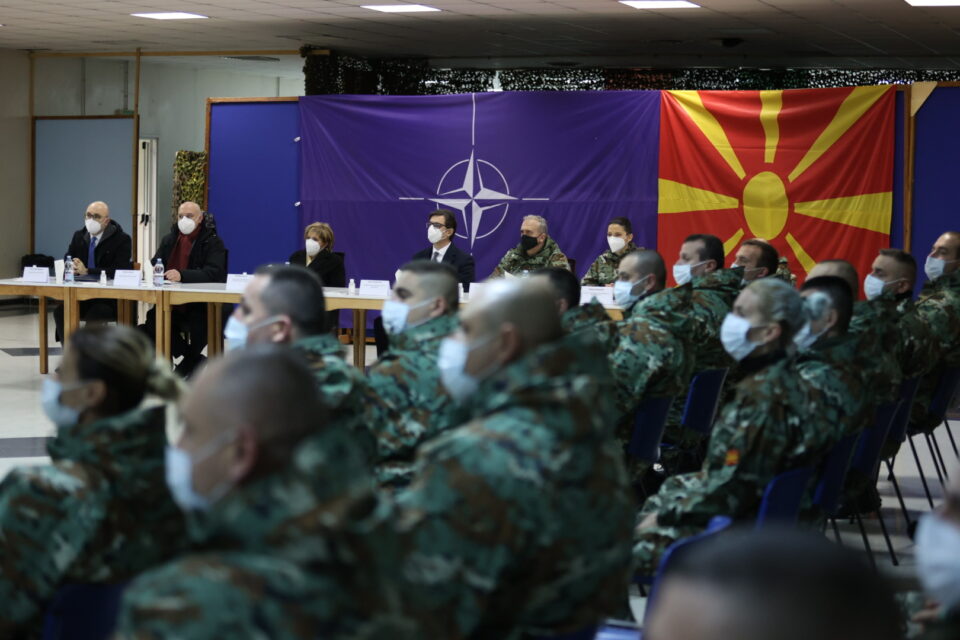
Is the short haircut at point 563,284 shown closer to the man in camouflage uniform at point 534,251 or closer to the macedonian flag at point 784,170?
the man in camouflage uniform at point 534,251

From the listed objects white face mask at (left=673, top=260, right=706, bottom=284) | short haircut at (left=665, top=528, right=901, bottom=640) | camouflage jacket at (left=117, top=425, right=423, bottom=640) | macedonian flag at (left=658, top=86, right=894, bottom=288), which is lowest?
camouflage jacket at (left=117, top=425, right=423, bottom=640)

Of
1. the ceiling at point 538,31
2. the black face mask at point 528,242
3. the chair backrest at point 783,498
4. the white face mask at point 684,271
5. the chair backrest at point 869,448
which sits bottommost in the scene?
the chair backrest at point 869,448

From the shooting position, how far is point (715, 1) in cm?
949

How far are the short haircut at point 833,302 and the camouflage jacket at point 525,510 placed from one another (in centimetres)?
220

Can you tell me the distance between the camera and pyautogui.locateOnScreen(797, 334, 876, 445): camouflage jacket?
3535 millimetres

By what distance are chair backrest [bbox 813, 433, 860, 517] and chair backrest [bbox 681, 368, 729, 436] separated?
1.48m

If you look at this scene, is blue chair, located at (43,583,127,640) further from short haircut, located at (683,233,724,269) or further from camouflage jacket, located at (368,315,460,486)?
short haircut, located at (683,233,724,269)

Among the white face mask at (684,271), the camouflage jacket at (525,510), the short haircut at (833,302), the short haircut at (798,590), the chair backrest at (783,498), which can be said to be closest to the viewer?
the short haircut at (798,590)

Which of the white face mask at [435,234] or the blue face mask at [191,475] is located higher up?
the white face mask at [435,234]

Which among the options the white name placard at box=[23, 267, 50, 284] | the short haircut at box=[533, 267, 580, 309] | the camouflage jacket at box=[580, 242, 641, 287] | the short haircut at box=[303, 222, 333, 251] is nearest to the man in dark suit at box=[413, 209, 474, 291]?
the short haircut at box=[303, 222, 333, 251]

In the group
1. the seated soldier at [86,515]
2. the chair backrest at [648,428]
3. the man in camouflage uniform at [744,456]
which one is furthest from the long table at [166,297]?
the seated soldier at [86,515]

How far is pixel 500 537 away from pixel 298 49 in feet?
38.6

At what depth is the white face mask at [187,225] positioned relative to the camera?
9086mm

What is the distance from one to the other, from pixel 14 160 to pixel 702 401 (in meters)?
11.4
